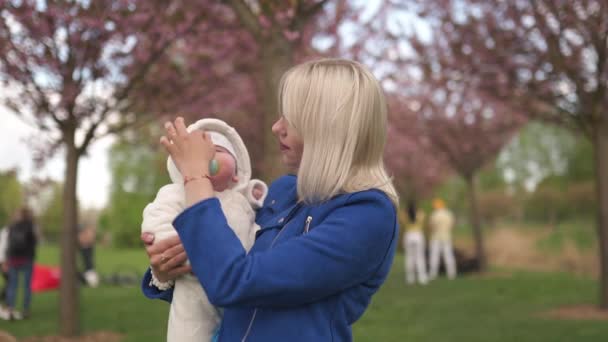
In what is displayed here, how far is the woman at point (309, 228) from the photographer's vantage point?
5.31ft

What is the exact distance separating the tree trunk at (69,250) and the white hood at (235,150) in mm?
6307

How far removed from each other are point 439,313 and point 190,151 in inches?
343

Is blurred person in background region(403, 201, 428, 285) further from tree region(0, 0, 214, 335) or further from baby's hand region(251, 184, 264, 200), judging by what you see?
baby's hand region(251, 184, 264, 200)

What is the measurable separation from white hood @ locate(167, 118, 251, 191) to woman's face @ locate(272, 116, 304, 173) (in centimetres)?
21

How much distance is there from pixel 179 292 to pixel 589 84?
30.0 ft

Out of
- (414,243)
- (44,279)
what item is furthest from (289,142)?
(44,279)

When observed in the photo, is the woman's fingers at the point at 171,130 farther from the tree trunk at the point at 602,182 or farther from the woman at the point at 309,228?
the tree trunk at the point at 602,182

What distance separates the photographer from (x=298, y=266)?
1.61m

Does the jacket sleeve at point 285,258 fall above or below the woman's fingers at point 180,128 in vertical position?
below

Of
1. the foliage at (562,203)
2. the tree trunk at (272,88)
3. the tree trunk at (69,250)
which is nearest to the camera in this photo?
the tree trunk at (272,88)

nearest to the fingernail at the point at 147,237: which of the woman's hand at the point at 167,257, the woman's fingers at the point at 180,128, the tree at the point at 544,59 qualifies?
the woman's hand at the point at 167,257

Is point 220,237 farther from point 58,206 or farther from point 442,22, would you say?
point 58,206

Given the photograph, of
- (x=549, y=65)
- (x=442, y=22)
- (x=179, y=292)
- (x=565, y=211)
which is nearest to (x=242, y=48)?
(x=442, y=22)

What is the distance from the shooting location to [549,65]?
9.91 metres
